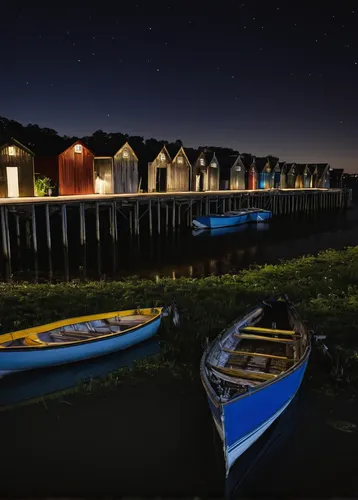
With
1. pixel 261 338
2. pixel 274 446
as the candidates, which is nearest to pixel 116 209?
pixel 261 338

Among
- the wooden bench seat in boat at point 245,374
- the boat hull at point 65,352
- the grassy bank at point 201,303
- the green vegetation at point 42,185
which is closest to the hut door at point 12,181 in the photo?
the green vegetation at point 42,185

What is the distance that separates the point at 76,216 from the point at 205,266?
23587mm

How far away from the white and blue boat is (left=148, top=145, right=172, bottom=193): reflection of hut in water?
6452mm

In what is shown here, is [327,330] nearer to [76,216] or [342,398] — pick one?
[342,398]

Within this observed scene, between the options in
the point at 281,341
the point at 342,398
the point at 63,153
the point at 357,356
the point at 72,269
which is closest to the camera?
the point at 342,398

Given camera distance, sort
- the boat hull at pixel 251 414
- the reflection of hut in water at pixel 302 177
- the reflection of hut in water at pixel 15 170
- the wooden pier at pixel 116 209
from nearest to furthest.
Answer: the boat hull at pixel 251 414
the wooden pier at pixel 116 209
the reflection of hut in water at pixel 15 170
the reflection of hut in water at pixel 302 177

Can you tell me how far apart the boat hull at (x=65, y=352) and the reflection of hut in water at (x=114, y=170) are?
25987mm

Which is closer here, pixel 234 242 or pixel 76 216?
pixel 234 242

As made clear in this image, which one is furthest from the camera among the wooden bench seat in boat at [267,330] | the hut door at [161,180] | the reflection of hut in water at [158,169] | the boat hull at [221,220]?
the hut door at [161,180]

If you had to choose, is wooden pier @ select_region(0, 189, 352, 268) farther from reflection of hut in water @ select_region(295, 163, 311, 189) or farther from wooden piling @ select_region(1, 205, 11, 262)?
reflection of hut in water @ select_region(295, 163, 311, 189)

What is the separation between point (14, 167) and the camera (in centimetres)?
2680

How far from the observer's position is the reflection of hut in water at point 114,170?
34.9 m

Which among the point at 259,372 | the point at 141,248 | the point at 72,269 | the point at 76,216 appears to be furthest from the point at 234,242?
the point at 259,372

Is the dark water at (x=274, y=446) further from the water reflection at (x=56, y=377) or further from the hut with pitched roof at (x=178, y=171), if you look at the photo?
the hut with pitched roof at (x=178, y=171)
